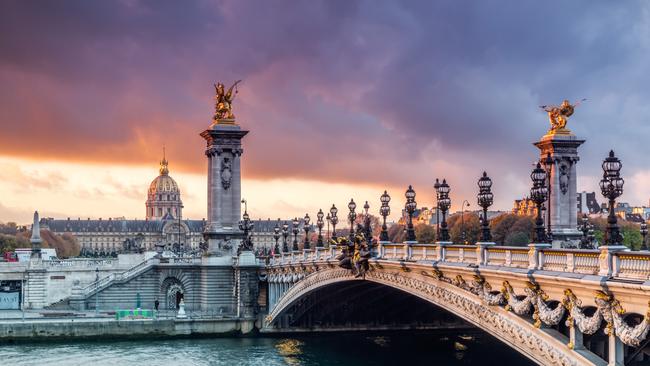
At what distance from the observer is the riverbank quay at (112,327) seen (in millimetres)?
64875

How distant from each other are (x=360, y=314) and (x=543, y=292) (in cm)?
4246

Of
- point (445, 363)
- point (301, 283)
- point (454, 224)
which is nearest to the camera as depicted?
point (445, 363)

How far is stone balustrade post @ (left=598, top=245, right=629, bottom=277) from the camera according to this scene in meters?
21.6

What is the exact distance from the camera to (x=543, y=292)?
25312mm

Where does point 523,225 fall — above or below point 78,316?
above

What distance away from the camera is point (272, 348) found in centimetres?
6241

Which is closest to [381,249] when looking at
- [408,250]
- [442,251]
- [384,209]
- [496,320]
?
[384,209]

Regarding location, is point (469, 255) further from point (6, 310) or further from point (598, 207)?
point (598, 207)

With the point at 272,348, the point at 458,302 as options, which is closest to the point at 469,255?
the point at 458,302

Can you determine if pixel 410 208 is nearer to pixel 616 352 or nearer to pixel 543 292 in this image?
pixel 543 292

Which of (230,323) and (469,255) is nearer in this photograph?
(469,255)

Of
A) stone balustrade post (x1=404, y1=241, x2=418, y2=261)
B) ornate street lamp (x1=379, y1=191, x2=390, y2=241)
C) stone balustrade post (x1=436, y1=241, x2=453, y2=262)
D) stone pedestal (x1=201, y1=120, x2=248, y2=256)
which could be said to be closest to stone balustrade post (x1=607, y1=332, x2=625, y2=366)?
stone balustrade post (x1=436, y1=241, x2=453, y2=262)

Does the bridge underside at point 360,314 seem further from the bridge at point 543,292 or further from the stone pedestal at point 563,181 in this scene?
the bridge at point 543,292

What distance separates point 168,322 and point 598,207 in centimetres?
4903
